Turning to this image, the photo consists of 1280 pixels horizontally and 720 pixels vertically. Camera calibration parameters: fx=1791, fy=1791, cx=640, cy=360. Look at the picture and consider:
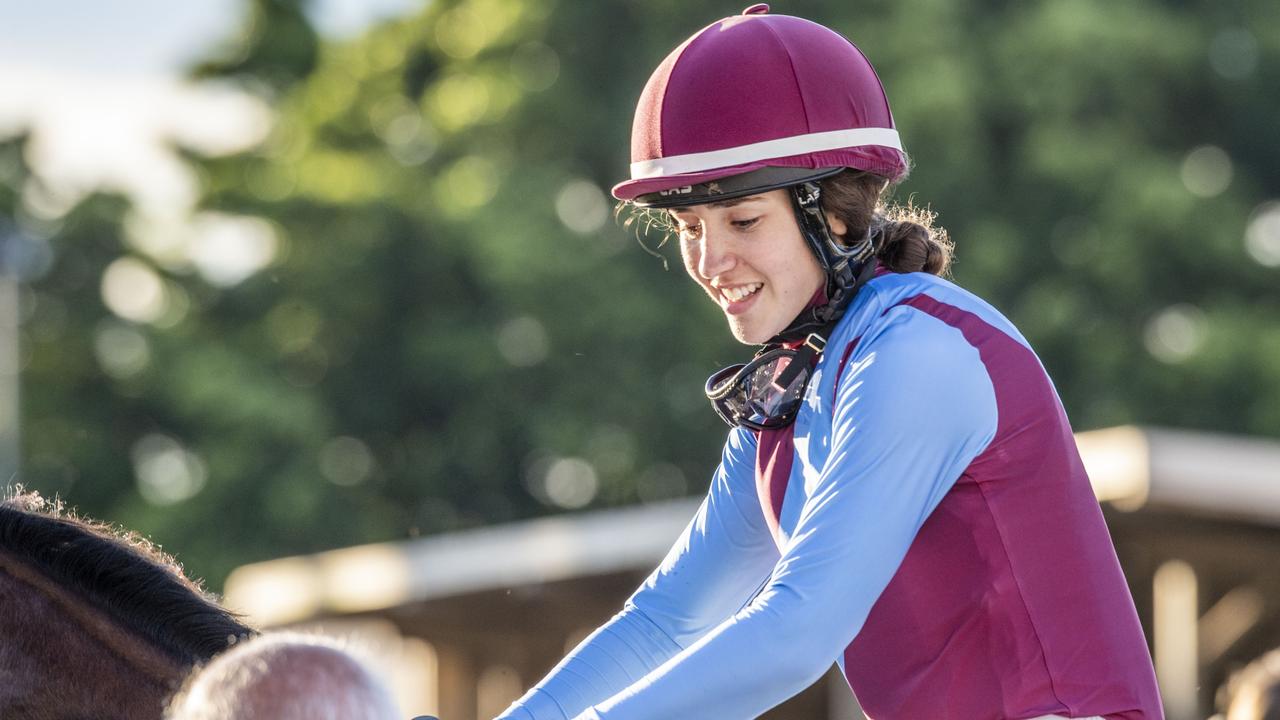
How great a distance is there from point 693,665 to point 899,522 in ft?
1.11

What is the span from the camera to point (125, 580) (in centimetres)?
268

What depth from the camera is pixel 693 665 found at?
2223mm

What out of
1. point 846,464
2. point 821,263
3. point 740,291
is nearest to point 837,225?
point 821,263

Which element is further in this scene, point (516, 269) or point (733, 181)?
point (516, 269)

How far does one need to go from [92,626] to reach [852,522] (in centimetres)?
113

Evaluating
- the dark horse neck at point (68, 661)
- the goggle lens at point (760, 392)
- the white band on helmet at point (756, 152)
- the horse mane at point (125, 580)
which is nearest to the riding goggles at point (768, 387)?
the goggle lens at point (760, 392)

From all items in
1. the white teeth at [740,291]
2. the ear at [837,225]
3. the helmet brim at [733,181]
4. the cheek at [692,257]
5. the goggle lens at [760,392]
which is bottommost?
the goggle lens at [760,392]

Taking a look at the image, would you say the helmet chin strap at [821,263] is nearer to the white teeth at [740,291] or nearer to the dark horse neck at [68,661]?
the white teeth at [740,291]

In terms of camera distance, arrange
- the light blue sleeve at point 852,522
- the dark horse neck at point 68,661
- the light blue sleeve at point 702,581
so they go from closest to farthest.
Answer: the light blue sleeve at point 852,522 → the dark horse neck at point 68,661 → the light blue sleeve at point 702,581

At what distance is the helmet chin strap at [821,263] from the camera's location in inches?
104

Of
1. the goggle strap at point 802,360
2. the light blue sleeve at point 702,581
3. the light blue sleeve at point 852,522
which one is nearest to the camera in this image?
the light blue sleeve at point 852,522

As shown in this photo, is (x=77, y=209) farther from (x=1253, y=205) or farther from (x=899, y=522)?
(x=899, y=522)

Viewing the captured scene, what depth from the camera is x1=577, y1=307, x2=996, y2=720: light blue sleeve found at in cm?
222

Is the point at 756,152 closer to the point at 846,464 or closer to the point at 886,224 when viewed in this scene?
the point at 886,224
